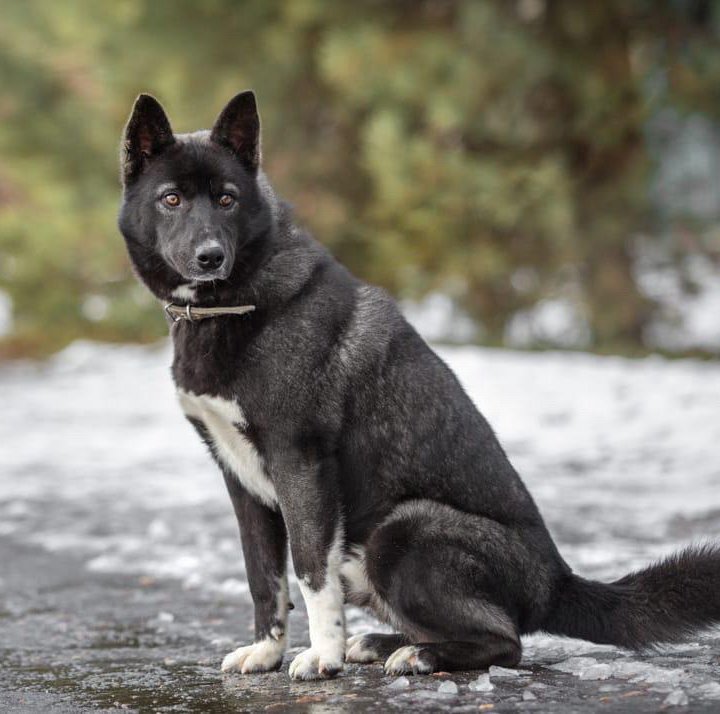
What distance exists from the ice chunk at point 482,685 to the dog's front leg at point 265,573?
2.47 feet

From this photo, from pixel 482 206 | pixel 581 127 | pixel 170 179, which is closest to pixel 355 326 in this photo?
pixel 170 179

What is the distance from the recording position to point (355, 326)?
374 centimetres

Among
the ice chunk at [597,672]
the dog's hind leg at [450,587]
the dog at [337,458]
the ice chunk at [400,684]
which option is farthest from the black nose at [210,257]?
the ice chunk at [597,672]

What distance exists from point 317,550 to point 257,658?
478mm

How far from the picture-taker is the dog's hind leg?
3467 millimetres

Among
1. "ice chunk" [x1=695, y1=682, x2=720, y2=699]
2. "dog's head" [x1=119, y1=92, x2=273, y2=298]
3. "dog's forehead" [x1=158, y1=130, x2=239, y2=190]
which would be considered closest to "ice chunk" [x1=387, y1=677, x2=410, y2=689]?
"ice chunk" [x1=695, y1=682, x2=720, y2=699]

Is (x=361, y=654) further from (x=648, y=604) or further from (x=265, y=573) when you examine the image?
(x=648, y=604)

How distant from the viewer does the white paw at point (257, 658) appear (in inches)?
146

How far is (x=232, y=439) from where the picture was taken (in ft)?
12.0

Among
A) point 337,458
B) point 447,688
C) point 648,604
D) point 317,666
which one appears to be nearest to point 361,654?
point 317,666

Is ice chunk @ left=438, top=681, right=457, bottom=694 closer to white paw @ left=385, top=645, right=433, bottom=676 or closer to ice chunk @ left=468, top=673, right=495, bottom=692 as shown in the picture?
ice chunk @ left=468, top=673, right=495, bottom=692

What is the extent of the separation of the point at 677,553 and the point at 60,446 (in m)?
6.65

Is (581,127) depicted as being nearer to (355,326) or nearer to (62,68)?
(62,68)

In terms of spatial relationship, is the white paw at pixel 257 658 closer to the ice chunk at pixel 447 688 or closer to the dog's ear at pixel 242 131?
the ice chunk at pixel 447 688
